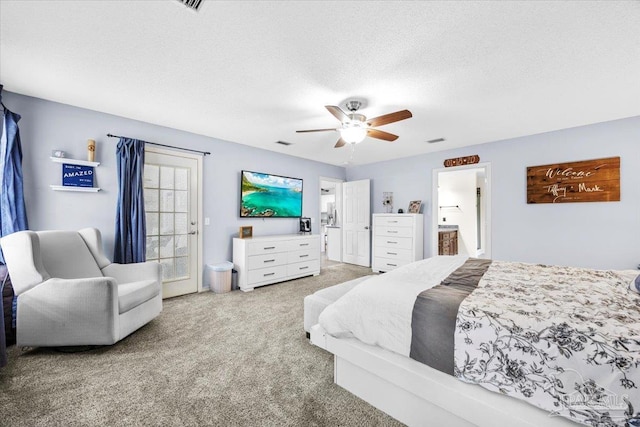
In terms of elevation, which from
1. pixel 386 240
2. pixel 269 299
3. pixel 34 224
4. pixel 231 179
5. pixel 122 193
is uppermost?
pixel 231 179

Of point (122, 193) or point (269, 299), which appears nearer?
point (122, 193)

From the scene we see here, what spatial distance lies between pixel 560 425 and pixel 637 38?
2.43 m

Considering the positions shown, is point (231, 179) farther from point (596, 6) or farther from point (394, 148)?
point (596, 6)

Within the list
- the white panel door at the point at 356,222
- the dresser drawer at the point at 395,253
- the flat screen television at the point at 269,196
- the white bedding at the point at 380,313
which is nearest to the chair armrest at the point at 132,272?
the flat screen television at the point at 269,196

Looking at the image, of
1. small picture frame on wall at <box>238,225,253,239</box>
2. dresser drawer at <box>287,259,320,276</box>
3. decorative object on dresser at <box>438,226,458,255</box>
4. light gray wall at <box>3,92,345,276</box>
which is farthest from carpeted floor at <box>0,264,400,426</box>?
decorative object on dresser at <box>438,226,458,255</box>

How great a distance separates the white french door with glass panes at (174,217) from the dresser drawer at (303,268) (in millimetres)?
1473

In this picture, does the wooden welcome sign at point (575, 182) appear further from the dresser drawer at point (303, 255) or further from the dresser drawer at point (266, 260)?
the dresser drawer at point (266, 260)

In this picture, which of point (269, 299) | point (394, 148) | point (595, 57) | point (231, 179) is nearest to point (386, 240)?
point (394, 148)

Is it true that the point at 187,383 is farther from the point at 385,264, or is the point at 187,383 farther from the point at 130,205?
the point at 385,264

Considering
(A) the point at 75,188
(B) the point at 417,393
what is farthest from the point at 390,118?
(A) the point at 75,188

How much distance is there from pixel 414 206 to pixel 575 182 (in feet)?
7.39

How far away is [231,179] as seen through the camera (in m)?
4.26

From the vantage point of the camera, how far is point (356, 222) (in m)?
5.94

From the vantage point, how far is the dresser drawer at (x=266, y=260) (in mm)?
3996
